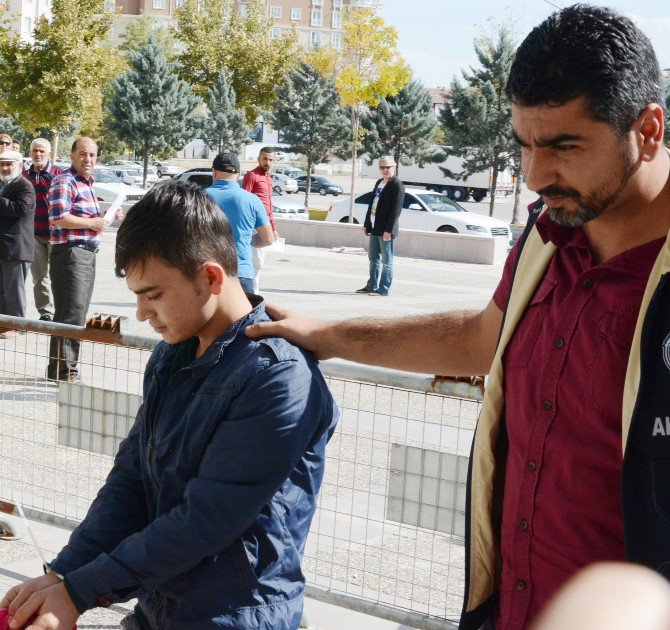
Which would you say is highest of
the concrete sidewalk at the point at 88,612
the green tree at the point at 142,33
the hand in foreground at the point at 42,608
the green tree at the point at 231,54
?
the green tree at the point at 142,33

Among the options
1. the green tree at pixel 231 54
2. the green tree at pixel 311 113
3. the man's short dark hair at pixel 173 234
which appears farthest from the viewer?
the green tree at pixel 311 113

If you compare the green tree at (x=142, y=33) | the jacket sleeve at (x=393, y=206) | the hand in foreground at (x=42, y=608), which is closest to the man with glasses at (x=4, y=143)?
the jacket sleeve at (x=393, y=206)

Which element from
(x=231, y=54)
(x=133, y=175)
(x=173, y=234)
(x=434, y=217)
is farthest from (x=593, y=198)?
(x=231, y=54)

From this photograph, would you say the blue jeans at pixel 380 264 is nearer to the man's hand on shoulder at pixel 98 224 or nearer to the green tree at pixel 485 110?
the man's hand on shoulder at pixel 98 224

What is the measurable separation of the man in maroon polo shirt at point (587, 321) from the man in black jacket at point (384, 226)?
13.0m

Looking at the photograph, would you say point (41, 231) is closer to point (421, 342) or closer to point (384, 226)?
point (384, 226)

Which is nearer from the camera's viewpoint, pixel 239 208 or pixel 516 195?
pixel 239 208

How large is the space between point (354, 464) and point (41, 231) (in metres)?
8.16

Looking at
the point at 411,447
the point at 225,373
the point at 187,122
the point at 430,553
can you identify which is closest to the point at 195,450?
the point at 225,373

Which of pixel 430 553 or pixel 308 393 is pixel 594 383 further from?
pixel 430 553

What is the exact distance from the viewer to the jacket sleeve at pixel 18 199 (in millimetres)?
10227

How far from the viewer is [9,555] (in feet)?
15.0

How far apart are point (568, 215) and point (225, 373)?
0.82 metres

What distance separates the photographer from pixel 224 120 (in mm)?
53625
